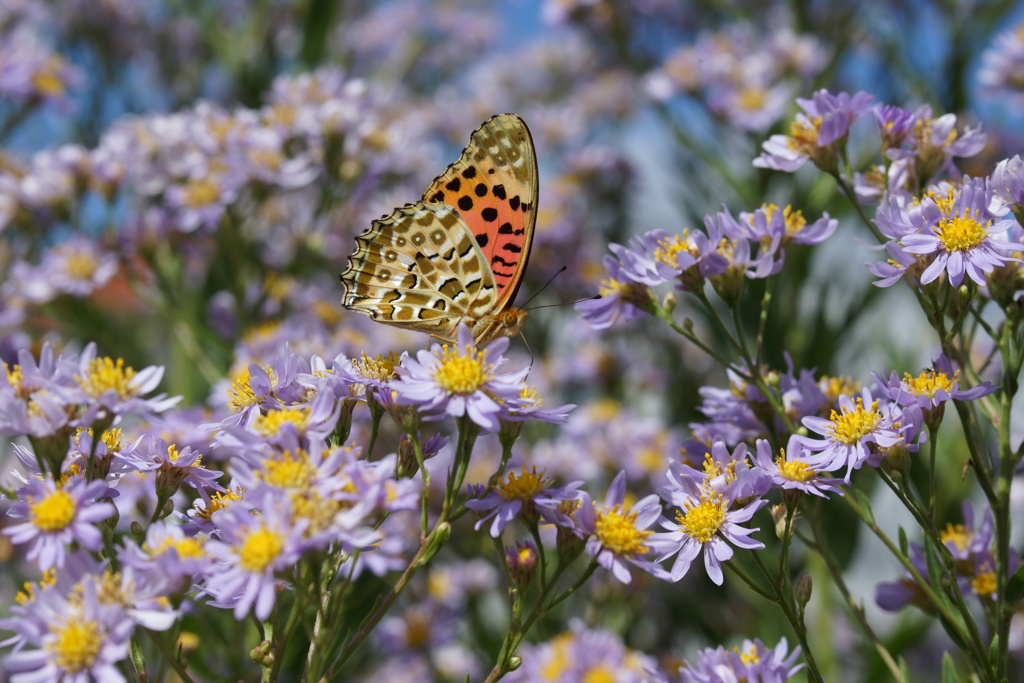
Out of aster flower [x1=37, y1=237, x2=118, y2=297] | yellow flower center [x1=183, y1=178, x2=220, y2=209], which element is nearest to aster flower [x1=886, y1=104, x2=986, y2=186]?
yellow flower center [x1=183, y1=178, x2=220, y2=209]

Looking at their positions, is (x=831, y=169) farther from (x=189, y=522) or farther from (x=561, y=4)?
(x=561, y=4)

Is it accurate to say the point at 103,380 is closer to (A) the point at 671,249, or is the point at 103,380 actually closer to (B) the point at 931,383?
(A) the point at 671,249

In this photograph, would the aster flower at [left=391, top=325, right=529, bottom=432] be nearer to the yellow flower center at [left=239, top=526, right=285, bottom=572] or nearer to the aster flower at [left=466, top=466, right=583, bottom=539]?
the aster flower at [left=466, top=466, right=583, bottom=539]

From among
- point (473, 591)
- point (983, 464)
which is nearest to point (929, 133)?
point (983, 464)

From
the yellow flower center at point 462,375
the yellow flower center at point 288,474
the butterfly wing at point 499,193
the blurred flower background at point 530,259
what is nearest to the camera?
the yellow flower center at point 288,474

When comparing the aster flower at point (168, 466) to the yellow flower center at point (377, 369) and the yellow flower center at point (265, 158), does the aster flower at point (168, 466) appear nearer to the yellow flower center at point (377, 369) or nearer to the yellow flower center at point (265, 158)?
the yellow flower center at point (377, 369)

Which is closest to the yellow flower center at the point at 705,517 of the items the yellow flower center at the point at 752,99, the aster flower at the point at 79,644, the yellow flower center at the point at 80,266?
the aster flower at the point at 79,644

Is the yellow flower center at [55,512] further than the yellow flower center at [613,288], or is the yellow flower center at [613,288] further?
the yellow flower center at [613,288]
